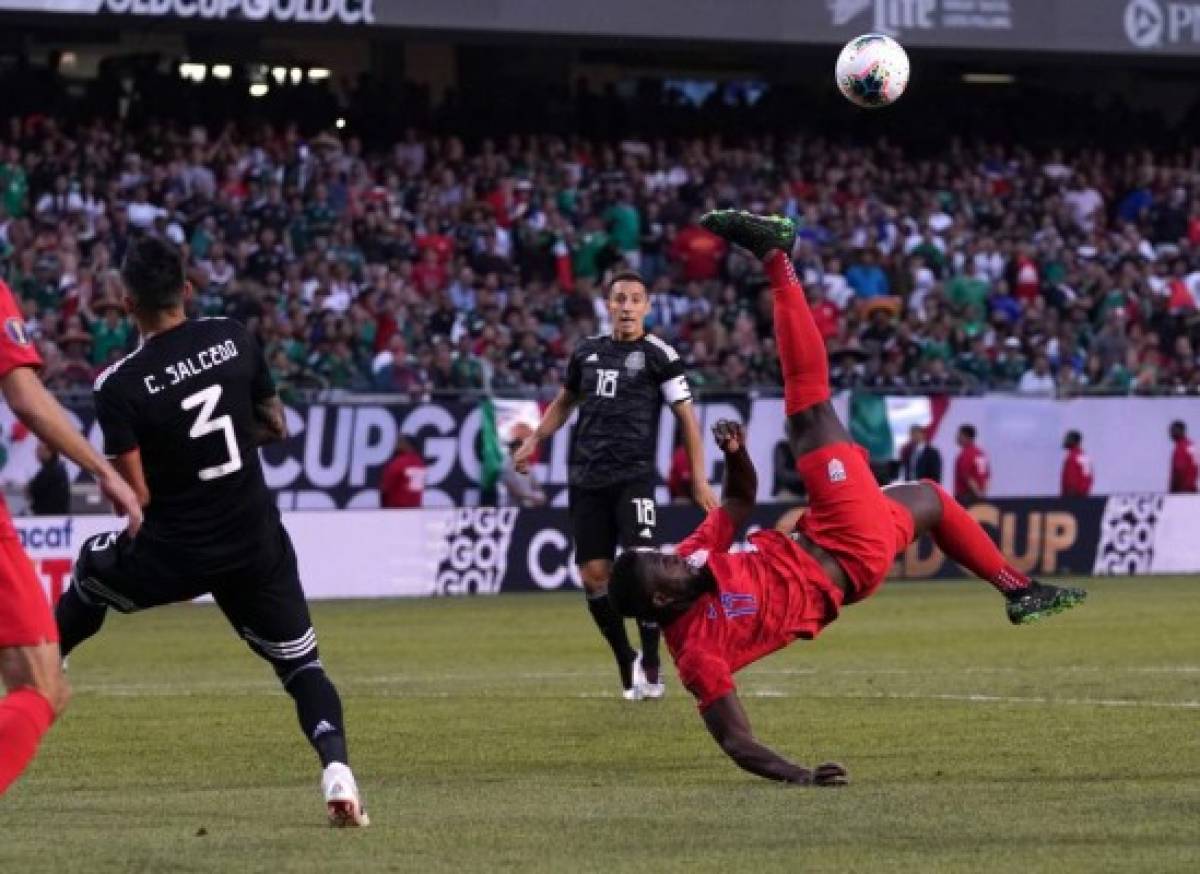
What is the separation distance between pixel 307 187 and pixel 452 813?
26.2 meters

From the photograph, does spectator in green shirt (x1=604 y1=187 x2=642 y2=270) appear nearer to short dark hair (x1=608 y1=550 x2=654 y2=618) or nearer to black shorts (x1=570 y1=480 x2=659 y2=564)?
black shorts (x1=570 y1=480 x2=659 y2=564)

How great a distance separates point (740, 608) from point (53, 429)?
4.35 m

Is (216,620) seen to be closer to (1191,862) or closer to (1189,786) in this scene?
(1189,786)

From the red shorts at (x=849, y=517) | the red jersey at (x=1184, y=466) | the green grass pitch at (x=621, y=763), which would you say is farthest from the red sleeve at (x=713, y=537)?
the red jersey at (x=1184, y=466)

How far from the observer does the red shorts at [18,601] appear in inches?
337

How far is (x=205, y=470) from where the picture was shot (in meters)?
10.7

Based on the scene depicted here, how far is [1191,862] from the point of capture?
8.93 m

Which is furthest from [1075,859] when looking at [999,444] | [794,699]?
[999,444]

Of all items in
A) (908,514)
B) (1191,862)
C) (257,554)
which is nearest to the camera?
(1191,862)

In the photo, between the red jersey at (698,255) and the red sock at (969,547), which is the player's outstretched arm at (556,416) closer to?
the red sock at (969,547)

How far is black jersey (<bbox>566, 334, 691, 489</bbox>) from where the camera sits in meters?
17.2

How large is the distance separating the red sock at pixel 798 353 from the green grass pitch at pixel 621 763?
5.71 feet

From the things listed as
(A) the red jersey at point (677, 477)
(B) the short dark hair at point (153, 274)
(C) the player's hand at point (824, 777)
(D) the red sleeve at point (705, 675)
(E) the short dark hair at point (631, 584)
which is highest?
(B) the short dark hair at point (153, 274)

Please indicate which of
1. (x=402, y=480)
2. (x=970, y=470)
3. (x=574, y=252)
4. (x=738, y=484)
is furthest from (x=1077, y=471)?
(x=738, y=484)
